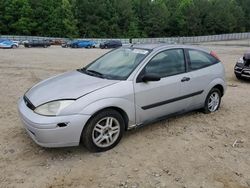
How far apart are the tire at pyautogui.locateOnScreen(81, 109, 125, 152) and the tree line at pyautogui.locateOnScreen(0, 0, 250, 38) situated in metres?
65.5

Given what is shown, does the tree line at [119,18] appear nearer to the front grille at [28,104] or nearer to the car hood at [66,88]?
the car hood at [66,88]

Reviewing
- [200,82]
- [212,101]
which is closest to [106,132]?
[200,82]

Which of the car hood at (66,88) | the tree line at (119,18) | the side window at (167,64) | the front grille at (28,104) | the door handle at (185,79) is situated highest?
the side window at (167,64)

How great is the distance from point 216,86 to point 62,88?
311 cm

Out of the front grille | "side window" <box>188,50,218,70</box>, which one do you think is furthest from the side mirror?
the front grille

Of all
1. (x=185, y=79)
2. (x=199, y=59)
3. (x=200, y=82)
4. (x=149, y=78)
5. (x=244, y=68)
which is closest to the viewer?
(x=149, y=78)

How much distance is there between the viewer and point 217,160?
3855 mm

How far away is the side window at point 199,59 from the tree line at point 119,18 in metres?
64.2

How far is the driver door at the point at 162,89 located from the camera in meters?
4.30

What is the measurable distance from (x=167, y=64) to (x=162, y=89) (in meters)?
0.49

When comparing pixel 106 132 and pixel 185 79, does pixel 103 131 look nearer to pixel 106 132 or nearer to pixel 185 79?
pixel 106 132

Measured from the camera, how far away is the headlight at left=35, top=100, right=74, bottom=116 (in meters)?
3.66

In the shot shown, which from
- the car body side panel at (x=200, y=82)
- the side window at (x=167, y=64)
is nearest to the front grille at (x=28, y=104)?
the side window at (x=167, y=64)

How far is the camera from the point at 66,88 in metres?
4.03
